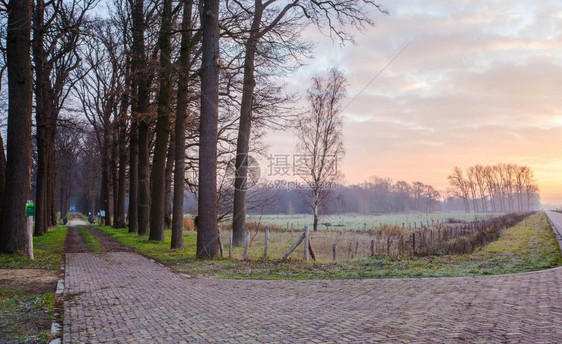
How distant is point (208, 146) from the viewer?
1373 centimetres

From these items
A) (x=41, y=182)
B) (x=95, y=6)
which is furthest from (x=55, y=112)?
(x=95, y=6)

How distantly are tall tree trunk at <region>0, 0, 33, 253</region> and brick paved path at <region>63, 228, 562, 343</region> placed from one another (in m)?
4.80

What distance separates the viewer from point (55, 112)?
26.6m

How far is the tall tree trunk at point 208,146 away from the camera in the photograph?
44.8 ft

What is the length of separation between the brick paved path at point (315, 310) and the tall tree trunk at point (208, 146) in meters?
3.72

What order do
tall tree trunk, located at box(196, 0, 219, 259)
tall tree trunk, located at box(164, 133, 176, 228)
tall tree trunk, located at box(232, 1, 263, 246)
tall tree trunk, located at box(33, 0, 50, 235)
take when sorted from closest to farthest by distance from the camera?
1. tall tree trunk, located at box(196, 0, 219, 259)
2. tall tree trunk, located at box(232, 1, 263, 246)
3. tall tree trunk, located at box(33, 0, 50, 235)
4. tall tree trunk, located at box(164, 133, 176, 228)

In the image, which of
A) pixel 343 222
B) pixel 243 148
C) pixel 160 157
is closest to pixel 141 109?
pixel 160 157

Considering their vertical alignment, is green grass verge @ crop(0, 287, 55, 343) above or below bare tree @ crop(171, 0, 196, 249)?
below

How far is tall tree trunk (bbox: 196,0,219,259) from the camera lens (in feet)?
44.8

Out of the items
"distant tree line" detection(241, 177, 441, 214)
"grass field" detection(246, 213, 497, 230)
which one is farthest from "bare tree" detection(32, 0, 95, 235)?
"distant tree line" detection(241, 177, 441, 214)

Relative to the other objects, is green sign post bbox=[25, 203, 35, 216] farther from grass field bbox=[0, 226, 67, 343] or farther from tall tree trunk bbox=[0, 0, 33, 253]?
grass field bbox=[0, 226, 67, 343]

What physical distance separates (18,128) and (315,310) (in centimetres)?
1177

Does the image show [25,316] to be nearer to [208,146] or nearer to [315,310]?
[315,310]

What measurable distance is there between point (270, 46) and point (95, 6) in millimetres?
10175
